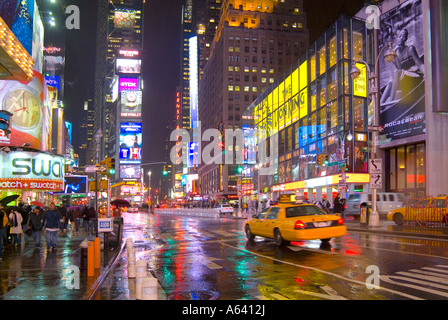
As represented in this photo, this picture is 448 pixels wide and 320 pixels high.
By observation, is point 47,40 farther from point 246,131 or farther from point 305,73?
point 305,73

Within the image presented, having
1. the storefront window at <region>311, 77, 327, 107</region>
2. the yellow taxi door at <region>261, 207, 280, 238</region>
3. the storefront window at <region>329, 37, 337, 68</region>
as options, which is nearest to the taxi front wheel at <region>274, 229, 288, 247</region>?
the yellow taxi door at <region>261, 207, 280, 238</region>

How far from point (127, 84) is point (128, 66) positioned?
978cm

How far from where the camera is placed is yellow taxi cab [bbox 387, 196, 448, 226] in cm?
1794

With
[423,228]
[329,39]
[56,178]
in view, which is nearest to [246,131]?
[329,39]

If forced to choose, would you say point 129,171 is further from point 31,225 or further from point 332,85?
point 31,225

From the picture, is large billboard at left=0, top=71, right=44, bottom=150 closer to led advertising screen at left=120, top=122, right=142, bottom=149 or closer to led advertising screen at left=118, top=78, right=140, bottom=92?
led advertising screen at left=120, top=122, right=142, bottom=149

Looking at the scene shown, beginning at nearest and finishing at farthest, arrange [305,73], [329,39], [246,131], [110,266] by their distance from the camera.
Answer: [110,266], [329,39], [305,73], [246,131]

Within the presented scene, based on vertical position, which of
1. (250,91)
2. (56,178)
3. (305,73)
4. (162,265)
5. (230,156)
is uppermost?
(250,91)

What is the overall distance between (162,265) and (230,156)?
97162 millimetres

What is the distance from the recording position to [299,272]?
8.87 m

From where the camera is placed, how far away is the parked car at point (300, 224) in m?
12.7

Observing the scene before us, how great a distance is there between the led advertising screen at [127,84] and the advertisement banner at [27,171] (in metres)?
103

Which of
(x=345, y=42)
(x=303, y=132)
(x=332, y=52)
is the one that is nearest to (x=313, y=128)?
(x=303, y=132)
